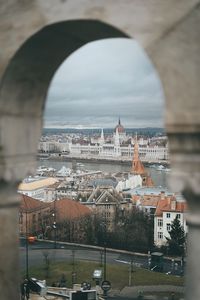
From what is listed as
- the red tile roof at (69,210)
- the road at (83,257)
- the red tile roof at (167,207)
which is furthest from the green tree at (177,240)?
the red tile roof at (69,210)

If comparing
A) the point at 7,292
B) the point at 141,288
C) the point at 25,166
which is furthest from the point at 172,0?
the point at 141,288

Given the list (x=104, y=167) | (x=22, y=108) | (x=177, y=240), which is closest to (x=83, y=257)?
(x=177, y=240)

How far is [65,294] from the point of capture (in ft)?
88.4

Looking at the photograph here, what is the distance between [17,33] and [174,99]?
1.28 m

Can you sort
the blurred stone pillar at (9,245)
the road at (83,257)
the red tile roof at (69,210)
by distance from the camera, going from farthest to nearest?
the red tile roof at (69,210)
the road at (83,257)
the blurred stone pillar at (9,245)

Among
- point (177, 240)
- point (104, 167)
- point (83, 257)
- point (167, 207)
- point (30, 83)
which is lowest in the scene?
point (83, 257)

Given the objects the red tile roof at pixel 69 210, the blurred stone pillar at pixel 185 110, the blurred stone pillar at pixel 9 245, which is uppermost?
the blurred stone pillar at pixel 185 110

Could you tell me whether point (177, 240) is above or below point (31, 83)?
below

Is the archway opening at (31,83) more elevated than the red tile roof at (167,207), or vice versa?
the archway opening at (31,83)

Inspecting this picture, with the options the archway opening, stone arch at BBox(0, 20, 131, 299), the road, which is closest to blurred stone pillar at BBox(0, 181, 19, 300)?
stone arch at BBox(0, 20, 131, 299)

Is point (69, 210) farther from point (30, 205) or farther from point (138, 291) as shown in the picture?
point (138, 291)

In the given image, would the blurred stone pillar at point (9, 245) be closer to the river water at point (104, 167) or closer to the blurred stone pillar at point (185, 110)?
the blurred stone pillar at point (185, 110)

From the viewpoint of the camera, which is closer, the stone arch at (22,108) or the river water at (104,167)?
the stone arch at (22,108)

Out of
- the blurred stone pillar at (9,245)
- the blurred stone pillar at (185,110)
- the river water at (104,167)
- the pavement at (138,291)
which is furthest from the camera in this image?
the river water at (104,167)
